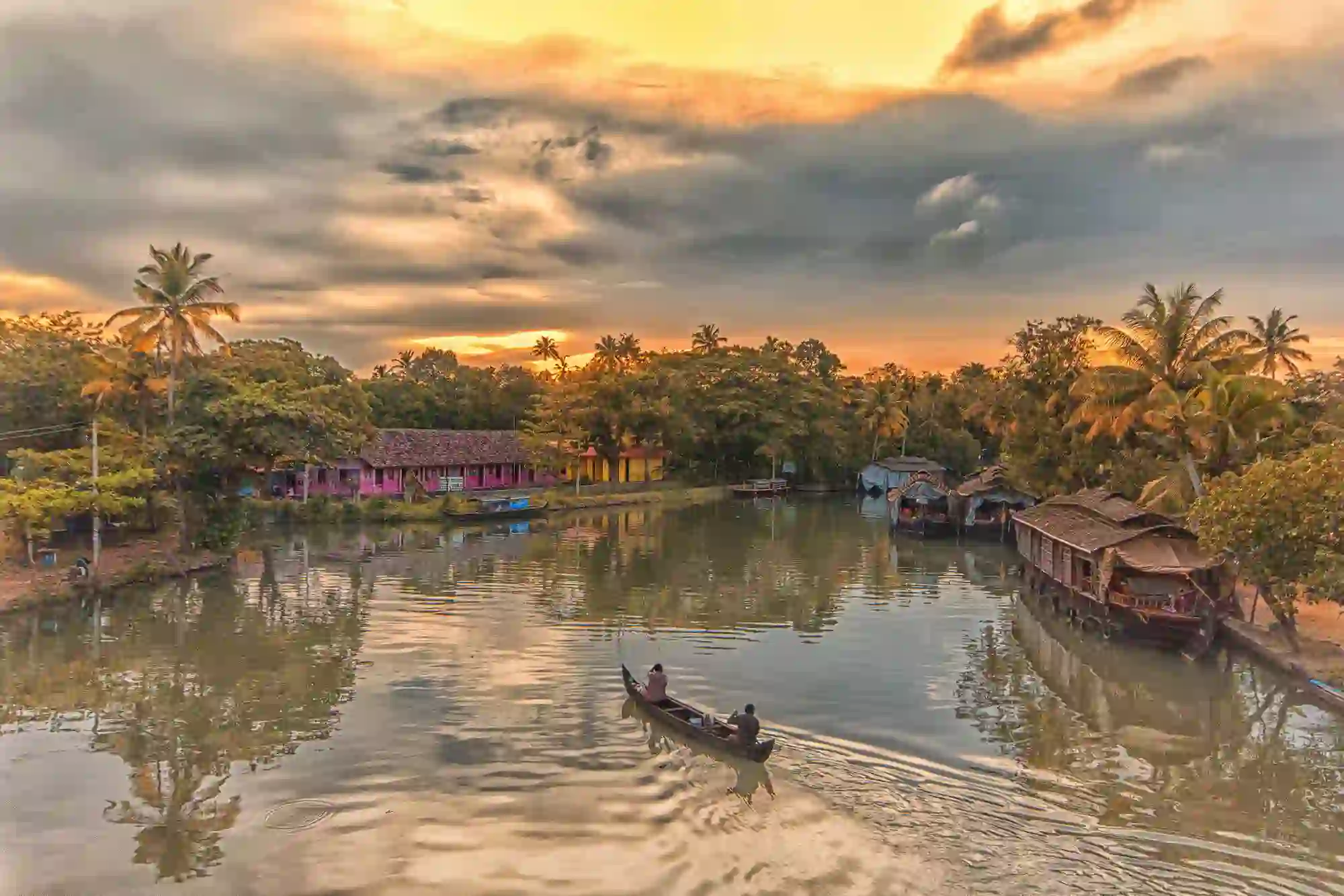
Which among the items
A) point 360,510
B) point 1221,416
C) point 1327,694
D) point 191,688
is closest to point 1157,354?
point 1221,416

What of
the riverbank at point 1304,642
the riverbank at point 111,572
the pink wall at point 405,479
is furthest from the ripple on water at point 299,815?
the pink wall at point 405,479

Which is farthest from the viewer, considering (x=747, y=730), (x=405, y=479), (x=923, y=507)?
(x=405, y=479)

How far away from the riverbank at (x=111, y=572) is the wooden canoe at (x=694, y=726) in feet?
70.6

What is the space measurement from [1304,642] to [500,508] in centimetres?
4469

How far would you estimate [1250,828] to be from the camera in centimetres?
1512

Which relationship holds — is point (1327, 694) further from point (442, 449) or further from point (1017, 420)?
point (442, 449)

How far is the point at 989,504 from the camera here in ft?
179

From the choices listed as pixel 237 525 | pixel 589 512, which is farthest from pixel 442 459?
pixel 237 525

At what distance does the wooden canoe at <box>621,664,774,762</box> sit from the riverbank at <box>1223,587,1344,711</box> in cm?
1251

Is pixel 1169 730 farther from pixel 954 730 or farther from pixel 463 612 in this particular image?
pixel 463 612

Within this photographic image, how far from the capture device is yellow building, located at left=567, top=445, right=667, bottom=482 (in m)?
80.6

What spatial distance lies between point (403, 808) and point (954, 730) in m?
11.1

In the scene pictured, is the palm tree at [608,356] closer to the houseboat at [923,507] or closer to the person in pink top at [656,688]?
the houseboat at [923,507]

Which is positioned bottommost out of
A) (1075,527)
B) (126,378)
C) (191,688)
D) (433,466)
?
(191,688)
